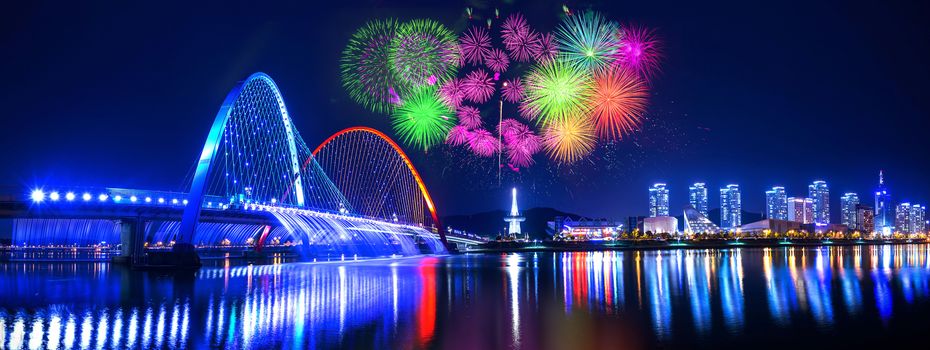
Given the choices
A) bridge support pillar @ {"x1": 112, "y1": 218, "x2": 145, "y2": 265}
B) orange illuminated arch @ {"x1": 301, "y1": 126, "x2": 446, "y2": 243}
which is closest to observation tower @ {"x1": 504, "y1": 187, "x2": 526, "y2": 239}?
orange illuminated arch @ {"x1": 301, "y1": 126, "x2": 446, "y2": 243}

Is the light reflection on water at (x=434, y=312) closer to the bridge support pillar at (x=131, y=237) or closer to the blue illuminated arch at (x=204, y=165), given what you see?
the blue illuminated arch at (x=204, y=165)

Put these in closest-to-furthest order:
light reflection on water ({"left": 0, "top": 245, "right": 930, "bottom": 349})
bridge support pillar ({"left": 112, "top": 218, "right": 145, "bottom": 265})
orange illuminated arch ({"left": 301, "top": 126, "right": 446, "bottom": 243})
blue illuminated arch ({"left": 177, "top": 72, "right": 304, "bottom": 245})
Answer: light reflection on water ({"left": 0, "top": 245, "right": 930, "bottom": 349})
blue illuminated arch ({"left": 177, "top": 72, "right": 304, "bottom": 245})
bridge support pillar ({"left": 112, "top": 218, "right": 145, "bottom": 265})
orange illuminated arch ({"left": 301, "top": 126, "right": 446, "bottom": 243})

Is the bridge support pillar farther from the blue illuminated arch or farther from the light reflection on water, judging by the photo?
the light reflection on water

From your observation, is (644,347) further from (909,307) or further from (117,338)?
(909,307)

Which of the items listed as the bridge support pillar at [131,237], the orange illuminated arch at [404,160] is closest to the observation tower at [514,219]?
the orange illuminated arch at [404,160]

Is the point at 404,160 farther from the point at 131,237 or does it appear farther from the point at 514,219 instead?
the point at 514,219

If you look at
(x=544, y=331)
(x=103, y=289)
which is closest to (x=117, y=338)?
(x=544, y=331)
